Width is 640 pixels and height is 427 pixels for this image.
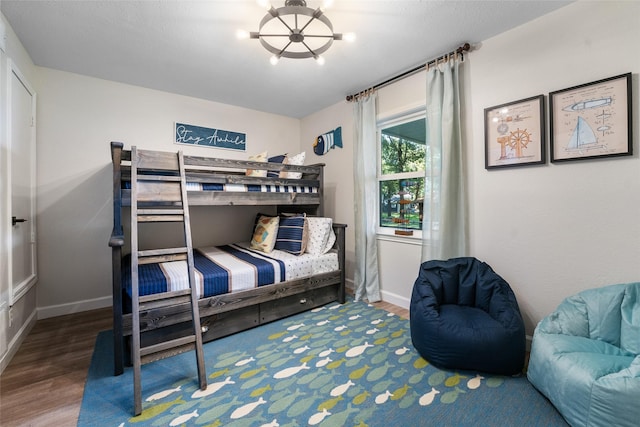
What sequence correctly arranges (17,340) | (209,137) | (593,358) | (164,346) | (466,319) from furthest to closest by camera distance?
(209,137), (17,340), (466,319), (164,346), (593,358)

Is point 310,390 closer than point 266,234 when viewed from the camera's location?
Yes

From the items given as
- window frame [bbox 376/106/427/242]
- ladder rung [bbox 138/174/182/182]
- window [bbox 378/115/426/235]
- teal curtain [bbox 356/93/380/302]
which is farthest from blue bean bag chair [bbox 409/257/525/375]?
ladder rung [bbox 138/174/182/182]

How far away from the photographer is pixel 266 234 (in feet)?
10.6

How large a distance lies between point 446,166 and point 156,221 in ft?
7.75

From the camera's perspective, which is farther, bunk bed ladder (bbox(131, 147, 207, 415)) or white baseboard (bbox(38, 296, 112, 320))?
white baseboard (bbox(38, 296, 112, 320))

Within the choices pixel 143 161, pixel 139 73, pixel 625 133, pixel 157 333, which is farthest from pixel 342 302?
pixel 139 73

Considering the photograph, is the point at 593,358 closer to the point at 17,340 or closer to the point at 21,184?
the point at 17,340

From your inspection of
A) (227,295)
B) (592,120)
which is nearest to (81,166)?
(227,295)

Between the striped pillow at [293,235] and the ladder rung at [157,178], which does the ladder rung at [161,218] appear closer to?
the ladder rung at [157,178]

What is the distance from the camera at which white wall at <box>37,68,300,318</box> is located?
8.95ft

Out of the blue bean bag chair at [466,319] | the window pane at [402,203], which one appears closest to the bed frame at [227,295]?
the window pane at [402,203]

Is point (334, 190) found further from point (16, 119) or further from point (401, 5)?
point (16, 119)

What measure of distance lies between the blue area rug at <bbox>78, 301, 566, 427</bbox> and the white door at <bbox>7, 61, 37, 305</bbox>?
34.7 inches

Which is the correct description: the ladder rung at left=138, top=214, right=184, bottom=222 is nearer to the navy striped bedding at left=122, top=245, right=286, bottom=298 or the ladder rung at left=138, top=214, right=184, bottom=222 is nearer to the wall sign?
the navy striped bedding at left=122, top=245, right=286, bottom=298
